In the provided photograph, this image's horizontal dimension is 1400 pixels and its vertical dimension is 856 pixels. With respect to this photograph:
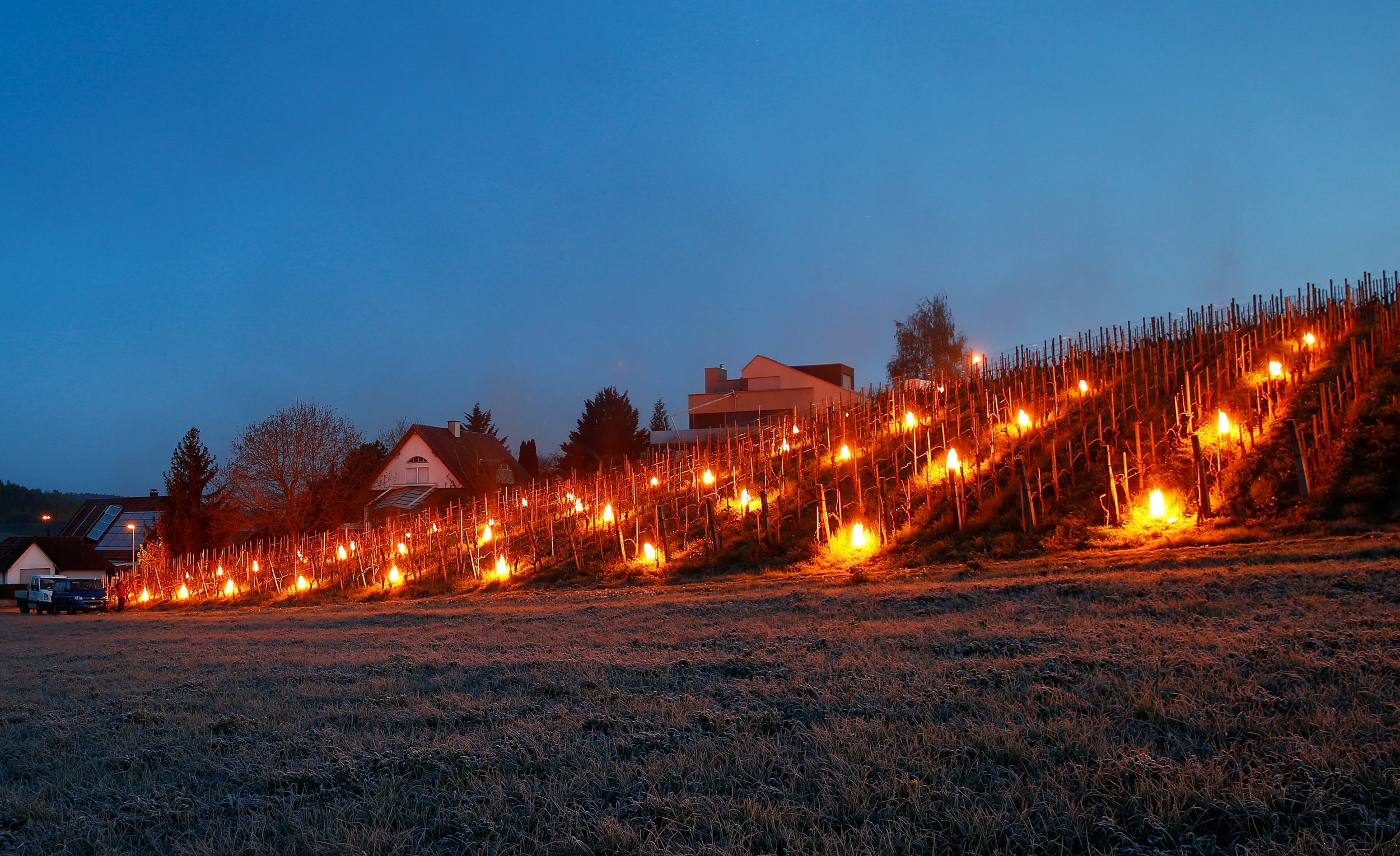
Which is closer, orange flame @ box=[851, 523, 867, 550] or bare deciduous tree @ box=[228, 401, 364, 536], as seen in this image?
orange flame @ box=[851, 523, 867, 550]

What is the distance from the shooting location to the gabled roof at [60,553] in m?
47.6

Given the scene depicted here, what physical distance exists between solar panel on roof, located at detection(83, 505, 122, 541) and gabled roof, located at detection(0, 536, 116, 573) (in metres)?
7.90

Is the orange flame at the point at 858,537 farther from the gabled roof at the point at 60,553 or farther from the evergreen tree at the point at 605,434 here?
the gabled roof at the point at 60,553

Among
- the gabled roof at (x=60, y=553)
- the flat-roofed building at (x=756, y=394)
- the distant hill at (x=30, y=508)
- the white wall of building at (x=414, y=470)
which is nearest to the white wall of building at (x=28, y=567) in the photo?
the gabled roof at (x=60, y=553)

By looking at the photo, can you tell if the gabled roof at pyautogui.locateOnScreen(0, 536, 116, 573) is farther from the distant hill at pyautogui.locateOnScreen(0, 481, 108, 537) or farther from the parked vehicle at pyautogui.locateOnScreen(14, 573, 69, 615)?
the distant hill at pyautogui.locateOnScreen(0, 481, 108, 537)

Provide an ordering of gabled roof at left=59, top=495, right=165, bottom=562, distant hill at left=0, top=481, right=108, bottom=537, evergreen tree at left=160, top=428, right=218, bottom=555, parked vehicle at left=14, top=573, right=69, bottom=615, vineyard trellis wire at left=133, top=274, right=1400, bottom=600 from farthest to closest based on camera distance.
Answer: distant hill at left=0, top=481, right=108, bottom=537 < gabled roof at left=59, top=495, right=165, bottom=562 < evergreen tree at left=160, top=428, right=218, bottom=555 < parked vehicle at left=14, top=573, right=69, bottom=615 < vineyard trellis wire at left=133, top=274, right=1400, bottom=600

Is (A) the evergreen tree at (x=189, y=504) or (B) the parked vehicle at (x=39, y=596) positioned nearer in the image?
(B) the parked vehicle at (x=39, y=596)

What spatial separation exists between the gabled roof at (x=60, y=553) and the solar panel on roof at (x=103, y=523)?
25.9ft

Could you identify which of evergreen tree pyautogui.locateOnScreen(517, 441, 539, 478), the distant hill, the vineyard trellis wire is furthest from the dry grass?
the distant hill

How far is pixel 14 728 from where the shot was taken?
5.47 m

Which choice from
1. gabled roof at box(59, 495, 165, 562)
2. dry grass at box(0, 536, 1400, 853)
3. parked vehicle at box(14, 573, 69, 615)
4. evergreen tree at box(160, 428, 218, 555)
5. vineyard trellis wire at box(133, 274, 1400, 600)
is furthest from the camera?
gabled roof at box(59, 495, 165, 562)

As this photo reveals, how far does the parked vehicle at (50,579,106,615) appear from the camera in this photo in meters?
30.3

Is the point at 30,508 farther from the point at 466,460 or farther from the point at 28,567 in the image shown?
the point at 466,460

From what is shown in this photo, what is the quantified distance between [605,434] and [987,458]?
34.1 m
